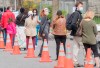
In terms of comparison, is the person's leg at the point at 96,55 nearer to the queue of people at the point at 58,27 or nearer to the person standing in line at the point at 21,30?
the queue of people at the point at 58,27

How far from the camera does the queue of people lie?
48.5ft

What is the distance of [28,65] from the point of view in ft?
54.1

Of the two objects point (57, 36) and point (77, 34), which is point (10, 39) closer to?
point (57, 36)

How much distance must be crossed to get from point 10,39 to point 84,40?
8.20m

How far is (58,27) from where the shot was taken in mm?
17406

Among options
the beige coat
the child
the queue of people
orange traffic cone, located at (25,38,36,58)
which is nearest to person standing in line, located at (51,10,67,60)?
the queue of people

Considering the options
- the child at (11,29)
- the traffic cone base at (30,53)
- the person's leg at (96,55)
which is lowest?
the traffic cone base at (30,53)

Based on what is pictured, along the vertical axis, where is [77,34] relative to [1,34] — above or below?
above

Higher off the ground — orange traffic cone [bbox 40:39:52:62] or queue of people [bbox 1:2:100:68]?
queue of people [bbox 1:2:100:68]

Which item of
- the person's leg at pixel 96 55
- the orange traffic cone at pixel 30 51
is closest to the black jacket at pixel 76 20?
the person's leg at pixel 96 55

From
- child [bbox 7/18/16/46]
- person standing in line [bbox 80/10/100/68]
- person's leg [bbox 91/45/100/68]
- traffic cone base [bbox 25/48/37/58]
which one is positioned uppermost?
person standing in line [bbox 80/10/100/68]

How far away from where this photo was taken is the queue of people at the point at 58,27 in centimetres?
1480

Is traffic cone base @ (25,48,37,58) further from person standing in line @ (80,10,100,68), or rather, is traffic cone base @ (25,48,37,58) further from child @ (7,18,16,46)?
person standing in line @ (80,10,100,68)

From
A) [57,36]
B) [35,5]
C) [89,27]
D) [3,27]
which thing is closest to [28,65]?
[57,36]
